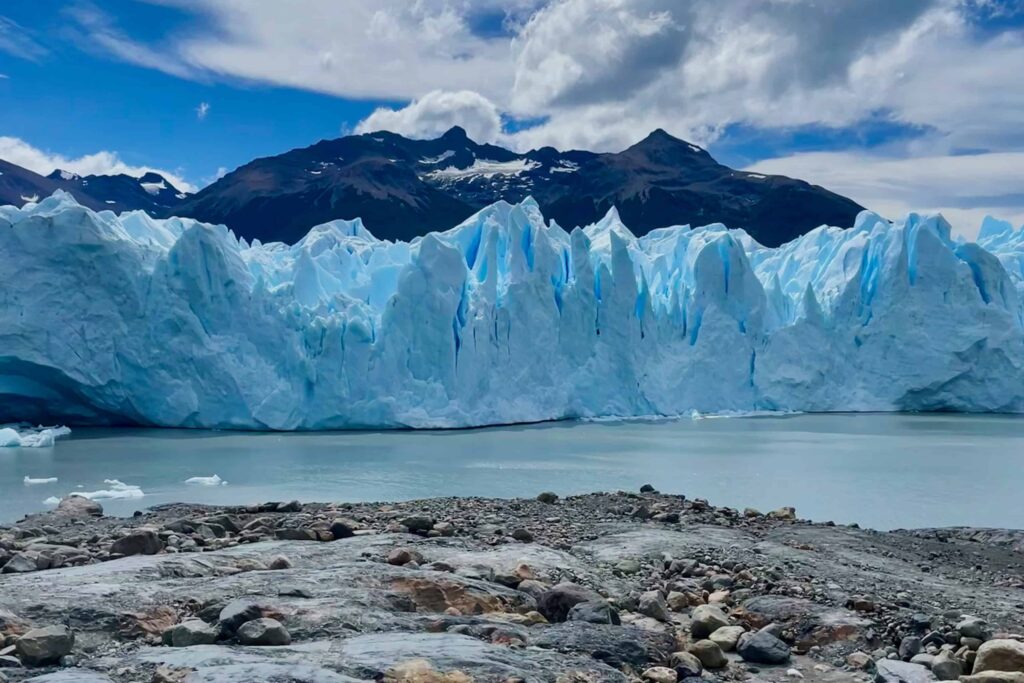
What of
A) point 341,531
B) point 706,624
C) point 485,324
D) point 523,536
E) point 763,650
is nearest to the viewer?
point 763,650

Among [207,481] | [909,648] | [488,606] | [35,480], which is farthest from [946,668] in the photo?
[35,480]

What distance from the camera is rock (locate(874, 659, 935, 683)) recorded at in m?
3.27

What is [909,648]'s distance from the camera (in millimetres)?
3693

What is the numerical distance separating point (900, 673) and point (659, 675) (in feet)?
2.75

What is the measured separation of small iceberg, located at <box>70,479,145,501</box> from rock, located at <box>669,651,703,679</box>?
24.7 ft

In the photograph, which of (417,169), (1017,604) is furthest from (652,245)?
(417,169)

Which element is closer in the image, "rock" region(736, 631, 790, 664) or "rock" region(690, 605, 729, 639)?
"rock" region(736, 631, 790, 664)

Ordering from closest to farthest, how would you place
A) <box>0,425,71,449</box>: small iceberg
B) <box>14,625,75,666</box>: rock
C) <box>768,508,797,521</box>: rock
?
<box>14,625,75,666</box>: rock, <box>768,508,797,521</box>: rock, <box>0,425,71,449</box>: small iceberg

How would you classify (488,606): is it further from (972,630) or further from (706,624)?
(972,630)

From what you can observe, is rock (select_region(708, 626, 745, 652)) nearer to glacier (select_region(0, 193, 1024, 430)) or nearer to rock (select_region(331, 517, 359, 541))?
rock (select_region(331, 517, 359, 541))

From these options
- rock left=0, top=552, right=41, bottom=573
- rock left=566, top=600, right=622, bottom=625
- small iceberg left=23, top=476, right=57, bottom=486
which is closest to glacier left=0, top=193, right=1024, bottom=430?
small iceberg left=23, top=476, right=57, bottom=486

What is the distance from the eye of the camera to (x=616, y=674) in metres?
3.13

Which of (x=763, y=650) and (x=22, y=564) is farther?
(x=22, y=564)

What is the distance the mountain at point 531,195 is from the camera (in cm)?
5341
